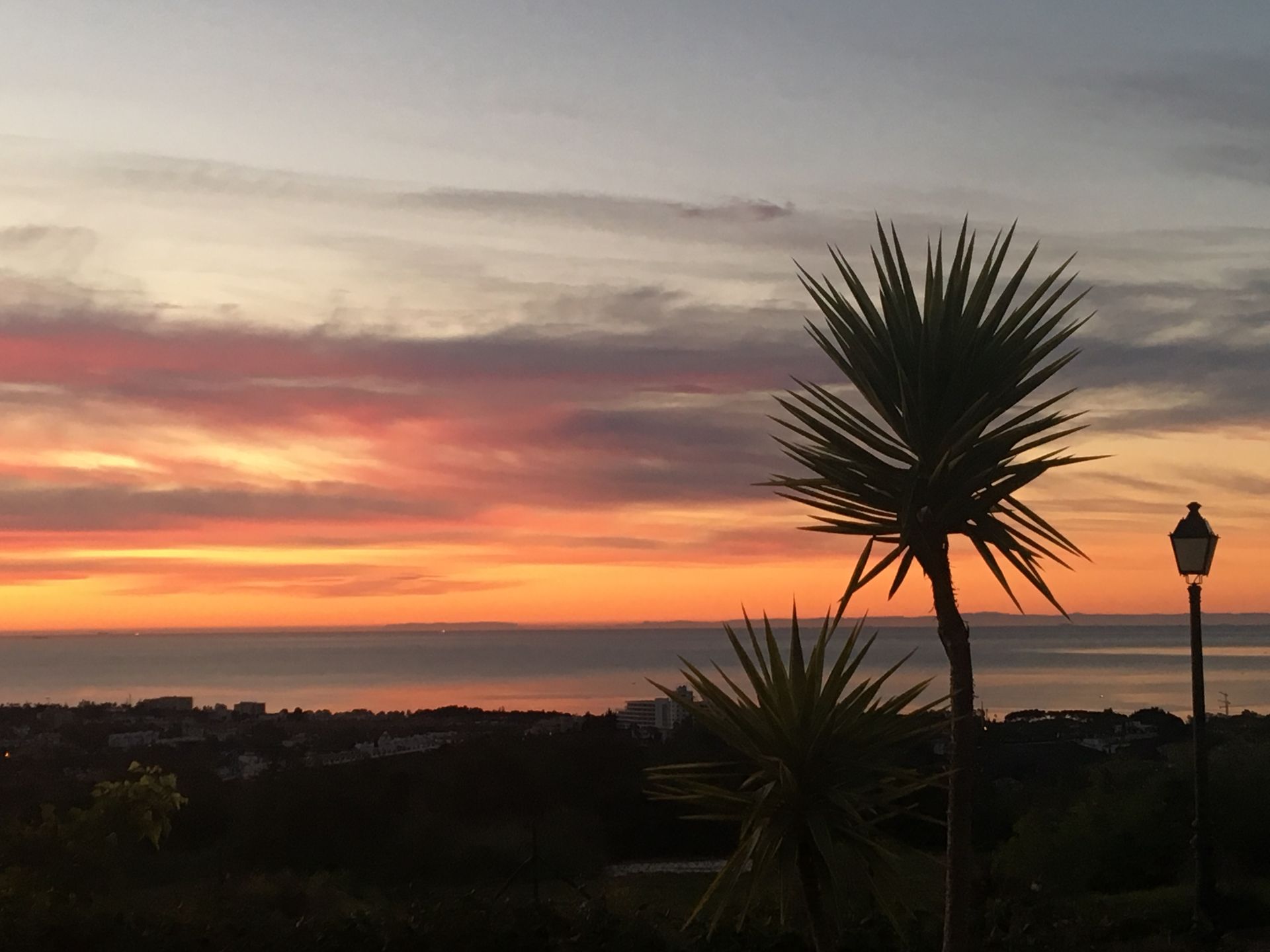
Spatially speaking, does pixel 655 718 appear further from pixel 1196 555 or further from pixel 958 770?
pixel 958 770

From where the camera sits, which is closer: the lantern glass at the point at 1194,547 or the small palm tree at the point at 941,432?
the small palm tree at the point at 941,432

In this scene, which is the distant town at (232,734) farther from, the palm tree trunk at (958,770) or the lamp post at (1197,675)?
the palm tree trunk at (958,770)

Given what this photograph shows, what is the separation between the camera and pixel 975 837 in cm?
1706

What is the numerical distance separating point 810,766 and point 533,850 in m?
6.02

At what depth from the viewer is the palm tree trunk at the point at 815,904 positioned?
5.00m

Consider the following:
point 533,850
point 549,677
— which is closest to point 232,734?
point 533,850

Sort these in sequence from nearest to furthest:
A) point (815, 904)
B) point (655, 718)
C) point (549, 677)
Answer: point (815, 904) < point (655, 718) < point (549, 677)

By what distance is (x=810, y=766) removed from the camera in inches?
200

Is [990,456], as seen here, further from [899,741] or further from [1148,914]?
[1148,914]

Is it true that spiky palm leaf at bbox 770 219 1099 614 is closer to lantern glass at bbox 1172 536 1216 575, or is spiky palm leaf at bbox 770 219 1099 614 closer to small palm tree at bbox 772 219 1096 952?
small palm tree at bbox 772 219 1096 952

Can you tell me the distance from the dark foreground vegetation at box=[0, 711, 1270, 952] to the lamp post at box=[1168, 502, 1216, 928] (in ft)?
1.28

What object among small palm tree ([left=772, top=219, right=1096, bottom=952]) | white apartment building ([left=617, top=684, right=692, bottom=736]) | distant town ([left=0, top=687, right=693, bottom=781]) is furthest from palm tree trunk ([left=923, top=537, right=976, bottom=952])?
white apartment building ([left=617, top=684, right=692, bottom=736])

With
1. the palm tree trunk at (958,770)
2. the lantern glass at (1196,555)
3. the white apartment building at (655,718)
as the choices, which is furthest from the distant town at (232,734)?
the palm tree trunk at (958,770)

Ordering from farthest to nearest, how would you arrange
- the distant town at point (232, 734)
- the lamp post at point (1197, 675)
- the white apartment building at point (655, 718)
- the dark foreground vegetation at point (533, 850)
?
the white apartment building at point (655, 718), the distant town at point (232, 734), the lamp post at point (1197, 675), the dark foreground vegetation at point (533, 850)
